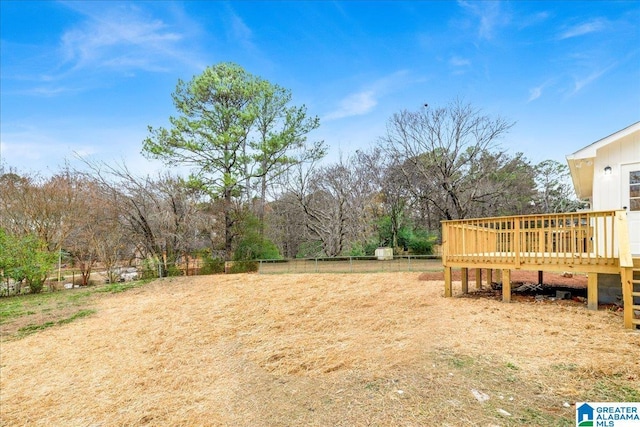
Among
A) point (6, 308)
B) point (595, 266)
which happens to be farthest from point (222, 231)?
point (595, 266)

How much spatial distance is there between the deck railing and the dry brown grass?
82 cm

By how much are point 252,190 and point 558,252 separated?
1393cm

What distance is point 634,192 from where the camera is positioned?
6.72m

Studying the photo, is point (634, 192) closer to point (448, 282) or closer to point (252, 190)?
point (448, 282)

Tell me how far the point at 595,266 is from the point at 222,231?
13799mm

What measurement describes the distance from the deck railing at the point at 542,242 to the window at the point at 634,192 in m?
0.50

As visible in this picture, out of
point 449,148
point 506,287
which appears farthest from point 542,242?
point 449,148

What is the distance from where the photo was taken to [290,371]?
3826 millimetres

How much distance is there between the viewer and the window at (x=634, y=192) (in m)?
6.69

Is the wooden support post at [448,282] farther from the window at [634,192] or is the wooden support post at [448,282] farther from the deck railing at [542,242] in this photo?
the window at [634,192]

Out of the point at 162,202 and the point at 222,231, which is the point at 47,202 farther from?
the point at 222,231

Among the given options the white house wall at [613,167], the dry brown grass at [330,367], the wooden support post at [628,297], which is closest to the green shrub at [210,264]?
the dry brown grass at [330,367]
